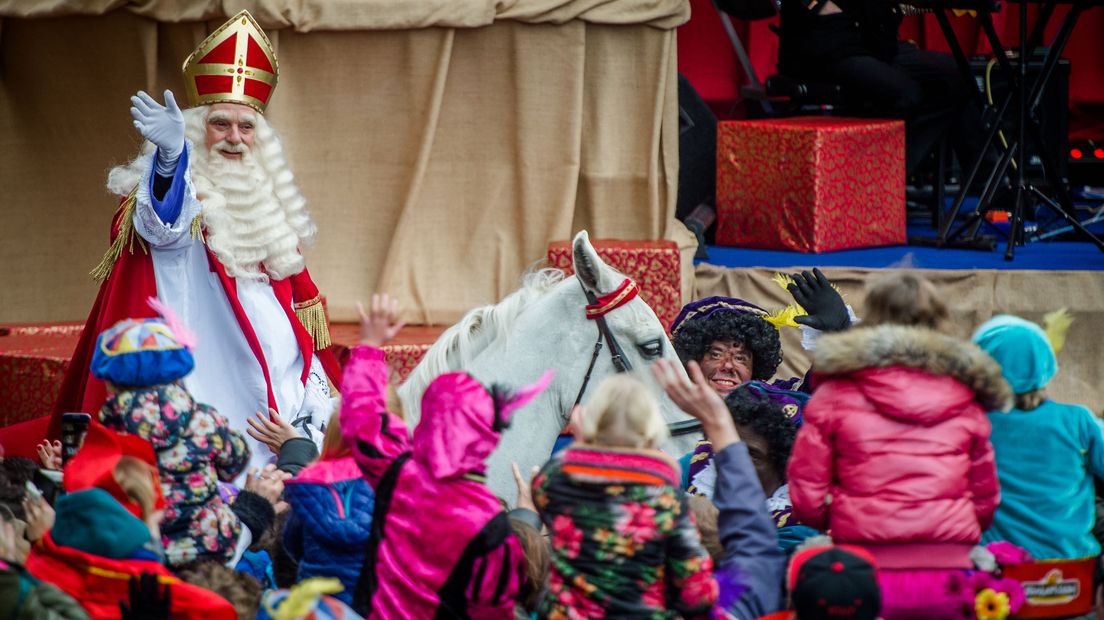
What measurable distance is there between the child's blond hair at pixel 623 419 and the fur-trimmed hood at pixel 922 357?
0.45 meters

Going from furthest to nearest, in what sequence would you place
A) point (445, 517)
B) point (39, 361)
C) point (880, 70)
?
point (880, 70) < point (39, 361) < point (445, 517)

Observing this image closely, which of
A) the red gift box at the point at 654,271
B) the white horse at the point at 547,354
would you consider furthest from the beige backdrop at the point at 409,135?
the white horse at the point at 547,354

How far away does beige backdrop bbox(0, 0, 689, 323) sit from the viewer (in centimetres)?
605

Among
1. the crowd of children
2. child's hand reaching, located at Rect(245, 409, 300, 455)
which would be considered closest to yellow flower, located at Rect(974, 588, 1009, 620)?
the crowd of children

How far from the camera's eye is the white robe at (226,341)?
13.6 ft

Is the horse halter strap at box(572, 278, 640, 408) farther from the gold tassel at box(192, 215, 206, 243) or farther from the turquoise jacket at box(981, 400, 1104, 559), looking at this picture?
the gold tassel at box(192, 215, 206, 243)

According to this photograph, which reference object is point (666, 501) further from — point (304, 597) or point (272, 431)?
point (272, 431)

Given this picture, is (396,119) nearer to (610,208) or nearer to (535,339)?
(610,208)

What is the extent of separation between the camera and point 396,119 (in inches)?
244

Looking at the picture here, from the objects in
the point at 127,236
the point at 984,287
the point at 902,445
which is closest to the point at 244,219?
the point at 127,236

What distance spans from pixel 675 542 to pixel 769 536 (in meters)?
0.31

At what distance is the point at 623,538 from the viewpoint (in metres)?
2.66

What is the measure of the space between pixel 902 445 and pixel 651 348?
39.8 inches

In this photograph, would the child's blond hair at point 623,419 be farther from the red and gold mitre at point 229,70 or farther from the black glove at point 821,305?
the red and gold mitre at point 229,70
